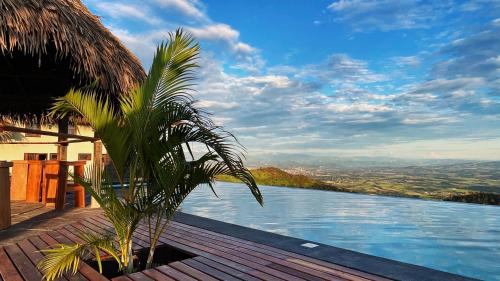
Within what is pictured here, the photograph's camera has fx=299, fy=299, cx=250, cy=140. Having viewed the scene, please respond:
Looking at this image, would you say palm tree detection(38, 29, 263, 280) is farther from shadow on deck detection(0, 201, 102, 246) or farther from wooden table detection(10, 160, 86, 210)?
wooden table detection(10, 160, 86, 210)

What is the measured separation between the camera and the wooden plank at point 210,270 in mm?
2158

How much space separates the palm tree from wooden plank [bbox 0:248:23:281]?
6.8 inches

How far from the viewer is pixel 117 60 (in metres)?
4.03

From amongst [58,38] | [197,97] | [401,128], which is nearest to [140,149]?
[197,97]

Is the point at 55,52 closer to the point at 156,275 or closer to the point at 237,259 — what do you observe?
the point at 156,275

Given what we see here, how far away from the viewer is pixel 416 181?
8.14 meters

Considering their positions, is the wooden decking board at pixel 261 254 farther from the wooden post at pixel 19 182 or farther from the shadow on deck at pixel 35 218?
the wooden post at pixel 19 182

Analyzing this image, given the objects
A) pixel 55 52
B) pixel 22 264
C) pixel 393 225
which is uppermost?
pixel 55 52

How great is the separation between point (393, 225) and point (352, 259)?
262 centimetres

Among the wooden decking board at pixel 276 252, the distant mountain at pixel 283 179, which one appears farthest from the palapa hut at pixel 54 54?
the distant mountain at pixel 283 179

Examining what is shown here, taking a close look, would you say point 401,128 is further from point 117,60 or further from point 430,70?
point 117,60

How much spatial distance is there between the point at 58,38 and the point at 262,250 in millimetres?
3061

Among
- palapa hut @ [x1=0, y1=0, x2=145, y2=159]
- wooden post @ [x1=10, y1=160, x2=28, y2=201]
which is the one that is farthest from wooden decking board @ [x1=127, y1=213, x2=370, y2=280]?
wooden post @ [x1=10, y1=160, x2=28, y2=201]

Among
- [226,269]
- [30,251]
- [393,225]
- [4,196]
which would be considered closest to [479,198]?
[393,225]
